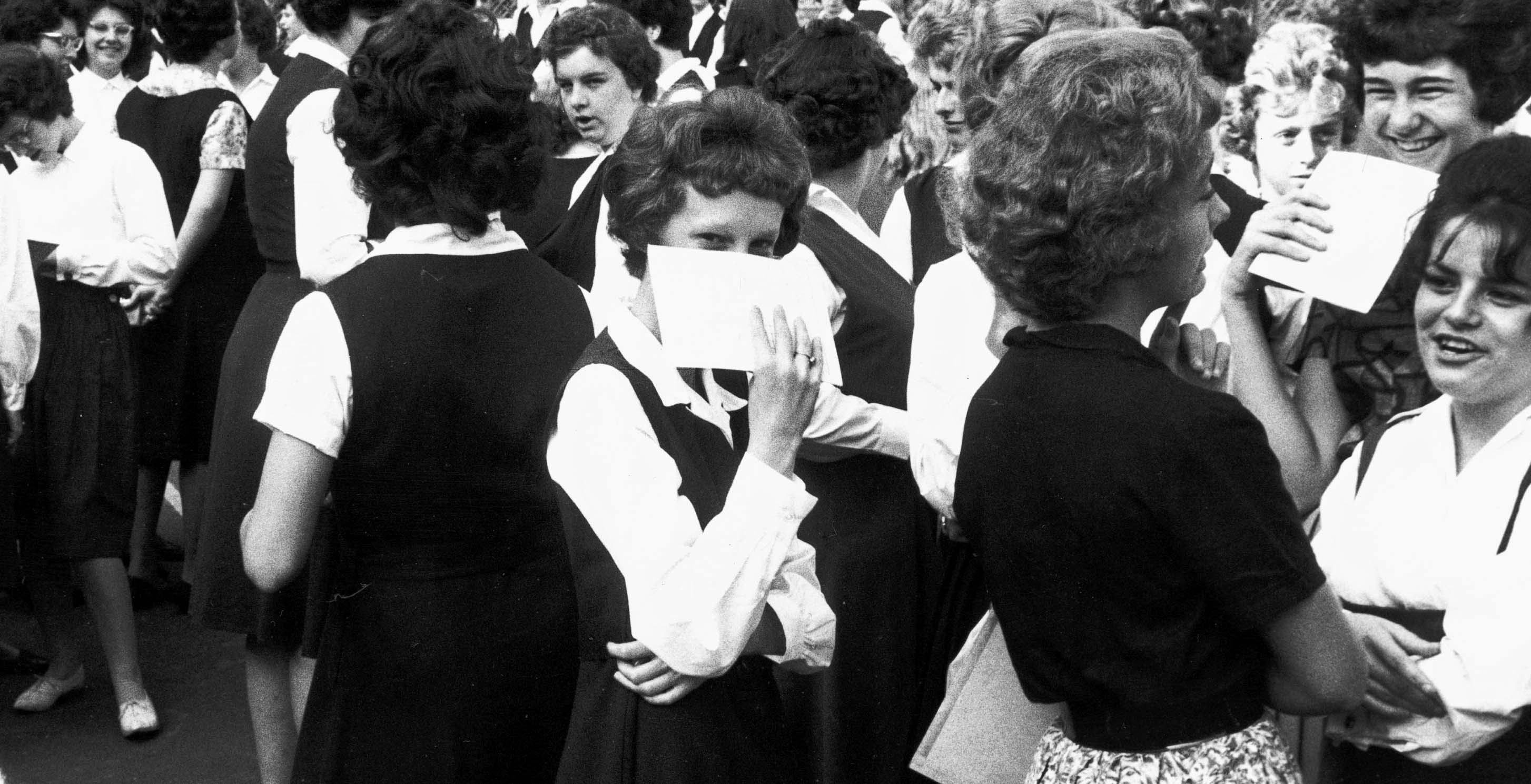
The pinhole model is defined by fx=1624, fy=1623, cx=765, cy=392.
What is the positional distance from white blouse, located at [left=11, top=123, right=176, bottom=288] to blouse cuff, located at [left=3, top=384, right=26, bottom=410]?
620 millimetres

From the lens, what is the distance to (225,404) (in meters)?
4.25

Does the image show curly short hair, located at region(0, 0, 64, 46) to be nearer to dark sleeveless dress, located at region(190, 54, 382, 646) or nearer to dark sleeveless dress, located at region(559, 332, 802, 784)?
dark sleeveless dress, located at region(190, 54, 382, 646)

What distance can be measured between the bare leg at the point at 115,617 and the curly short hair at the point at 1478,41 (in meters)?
3.90

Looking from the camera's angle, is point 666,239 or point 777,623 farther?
point 666,239

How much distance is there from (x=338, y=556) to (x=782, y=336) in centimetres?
110

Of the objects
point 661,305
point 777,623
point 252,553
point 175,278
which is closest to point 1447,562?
point 777,623

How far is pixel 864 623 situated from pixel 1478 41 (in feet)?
5.30

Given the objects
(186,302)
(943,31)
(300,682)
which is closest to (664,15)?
(186,302)

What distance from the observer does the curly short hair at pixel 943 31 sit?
3.99m

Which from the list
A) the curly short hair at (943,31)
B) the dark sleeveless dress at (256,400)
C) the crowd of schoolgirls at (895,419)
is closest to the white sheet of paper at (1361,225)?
the crowd of schoolgirls at (895,419)

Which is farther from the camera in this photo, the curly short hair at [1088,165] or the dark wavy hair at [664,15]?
the dark wavy hair at [664,15]

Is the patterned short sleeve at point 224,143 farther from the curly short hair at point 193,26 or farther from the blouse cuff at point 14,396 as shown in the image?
the blouse cuff at point 14,396

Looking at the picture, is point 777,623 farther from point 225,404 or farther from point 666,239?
point 225,404

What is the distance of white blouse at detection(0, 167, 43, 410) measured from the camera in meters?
4.46
